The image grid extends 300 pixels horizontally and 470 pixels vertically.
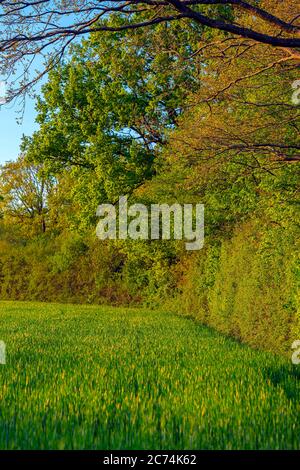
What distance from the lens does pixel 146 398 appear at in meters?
7.12

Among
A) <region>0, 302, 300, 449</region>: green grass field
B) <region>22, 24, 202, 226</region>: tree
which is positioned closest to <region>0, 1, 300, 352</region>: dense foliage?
<region>22, 24, 202, 226</region>: tree

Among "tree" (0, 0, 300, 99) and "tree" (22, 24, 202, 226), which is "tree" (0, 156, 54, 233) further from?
"tree" (0, 0, 300, 99)

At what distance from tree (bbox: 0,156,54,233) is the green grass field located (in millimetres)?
39362

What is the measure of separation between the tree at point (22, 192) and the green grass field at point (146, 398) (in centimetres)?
3936

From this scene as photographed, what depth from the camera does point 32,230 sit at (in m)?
50.3

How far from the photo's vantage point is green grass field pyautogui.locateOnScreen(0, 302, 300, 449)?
5.32 meters

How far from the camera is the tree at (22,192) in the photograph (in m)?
51.9

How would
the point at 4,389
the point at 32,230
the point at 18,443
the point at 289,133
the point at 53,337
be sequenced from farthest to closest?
the point at 32,230 < the point at 53,337 < the point at 289,133 < the point at 4,389 < the point at 18,443

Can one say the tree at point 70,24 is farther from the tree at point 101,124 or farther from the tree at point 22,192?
the tree at point 22,192

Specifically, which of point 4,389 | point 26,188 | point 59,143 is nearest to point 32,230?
point 26,188

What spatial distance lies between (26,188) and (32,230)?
4.41 m

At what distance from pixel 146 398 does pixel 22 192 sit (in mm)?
47145

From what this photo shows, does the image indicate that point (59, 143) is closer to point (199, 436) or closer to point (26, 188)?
point (26, 188)

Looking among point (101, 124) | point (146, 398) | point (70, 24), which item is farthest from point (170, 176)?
point (146, 398)
